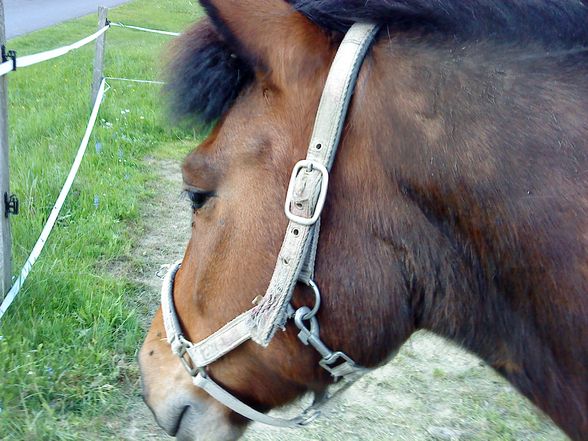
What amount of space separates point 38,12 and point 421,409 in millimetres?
15061

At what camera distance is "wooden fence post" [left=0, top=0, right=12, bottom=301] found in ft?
9.14

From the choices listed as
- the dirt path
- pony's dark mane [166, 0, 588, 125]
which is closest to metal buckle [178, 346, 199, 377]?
pony's dark mane [166, 0, 588, 125]

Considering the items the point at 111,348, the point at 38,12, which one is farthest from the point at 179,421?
the point at 38,12

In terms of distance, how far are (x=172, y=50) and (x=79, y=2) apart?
1855 cm

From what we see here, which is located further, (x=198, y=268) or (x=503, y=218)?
(x=198, y=268)

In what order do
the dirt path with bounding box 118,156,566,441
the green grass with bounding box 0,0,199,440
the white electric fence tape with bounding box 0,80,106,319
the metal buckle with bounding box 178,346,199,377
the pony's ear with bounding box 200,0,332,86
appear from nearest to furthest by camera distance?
the pony's ear with bounding box 200,0,332,86, the metal buckle with bounding box 178,346,199,377, the green grass with bounding box 0,0,199,440, the dirt path with bounding box 118,156,566,441, the white electric fence tape with bounding box 0,80,106,319

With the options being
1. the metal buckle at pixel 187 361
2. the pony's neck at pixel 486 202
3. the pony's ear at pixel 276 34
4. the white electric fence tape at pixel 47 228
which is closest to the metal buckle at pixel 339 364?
the pony's neck at pixel 486 202

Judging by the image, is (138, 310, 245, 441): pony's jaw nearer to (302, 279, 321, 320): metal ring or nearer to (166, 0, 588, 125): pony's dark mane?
(302, 279, 321, 320): metal ring

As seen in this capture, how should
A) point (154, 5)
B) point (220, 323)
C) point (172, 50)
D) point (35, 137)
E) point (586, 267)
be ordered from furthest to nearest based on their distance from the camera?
point (154, 5)
point (35, 137)
point (172, 50)
point (220, 323)
point (586, 267)

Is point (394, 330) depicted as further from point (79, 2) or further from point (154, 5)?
point (79, 2)

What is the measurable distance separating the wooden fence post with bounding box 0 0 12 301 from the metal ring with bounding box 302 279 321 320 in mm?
2097

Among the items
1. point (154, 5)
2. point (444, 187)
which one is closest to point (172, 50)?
point (444, 187)

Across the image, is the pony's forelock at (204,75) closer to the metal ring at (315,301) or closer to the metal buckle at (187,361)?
the metal ring at (315,301)

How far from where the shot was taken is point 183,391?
1.62 metres
